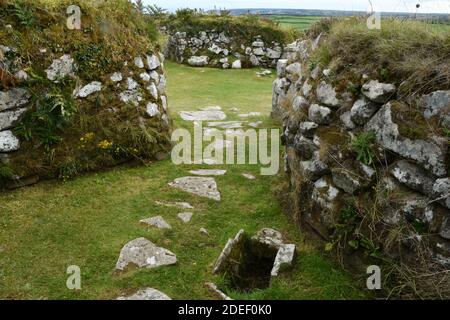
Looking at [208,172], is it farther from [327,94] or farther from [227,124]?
[227,124]

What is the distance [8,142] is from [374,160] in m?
5.33

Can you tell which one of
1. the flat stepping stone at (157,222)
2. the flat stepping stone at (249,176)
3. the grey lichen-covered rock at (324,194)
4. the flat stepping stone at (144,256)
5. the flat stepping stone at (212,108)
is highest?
the flat stepping stone at (212,108)

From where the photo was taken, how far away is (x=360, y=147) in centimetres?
487

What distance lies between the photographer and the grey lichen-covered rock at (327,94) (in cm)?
548

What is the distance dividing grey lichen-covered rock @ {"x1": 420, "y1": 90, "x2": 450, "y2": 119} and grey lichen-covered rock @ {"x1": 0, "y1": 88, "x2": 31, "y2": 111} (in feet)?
18.6

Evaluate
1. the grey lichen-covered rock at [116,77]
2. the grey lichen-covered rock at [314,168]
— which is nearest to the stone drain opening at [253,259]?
the grey lichen-covered rock at [314,168]

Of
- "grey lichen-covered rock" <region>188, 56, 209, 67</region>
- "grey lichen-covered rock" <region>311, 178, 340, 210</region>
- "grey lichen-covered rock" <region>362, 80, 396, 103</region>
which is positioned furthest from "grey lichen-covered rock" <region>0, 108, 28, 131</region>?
"grey lichen-covered rock" <region>188, 56, 209, 67</region>

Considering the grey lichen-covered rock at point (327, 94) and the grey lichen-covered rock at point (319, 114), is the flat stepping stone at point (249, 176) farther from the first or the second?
the grey lichen-covered rock at point (327, 94)

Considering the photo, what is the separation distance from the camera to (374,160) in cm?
477

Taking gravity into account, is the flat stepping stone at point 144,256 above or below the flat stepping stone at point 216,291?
above

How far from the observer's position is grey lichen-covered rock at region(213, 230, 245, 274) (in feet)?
16.4

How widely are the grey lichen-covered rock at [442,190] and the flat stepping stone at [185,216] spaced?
10.8 feet

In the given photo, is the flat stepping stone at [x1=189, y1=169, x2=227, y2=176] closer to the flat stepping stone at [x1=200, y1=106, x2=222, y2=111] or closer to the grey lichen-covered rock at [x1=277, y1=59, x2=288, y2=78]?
the grey lichen-covered rock at [x1=277, y1=59, x2=288, y2=78]

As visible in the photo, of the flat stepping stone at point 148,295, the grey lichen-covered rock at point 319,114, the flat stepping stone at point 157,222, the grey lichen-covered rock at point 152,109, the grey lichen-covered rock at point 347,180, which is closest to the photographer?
the flat stepping stone at point 148,295
